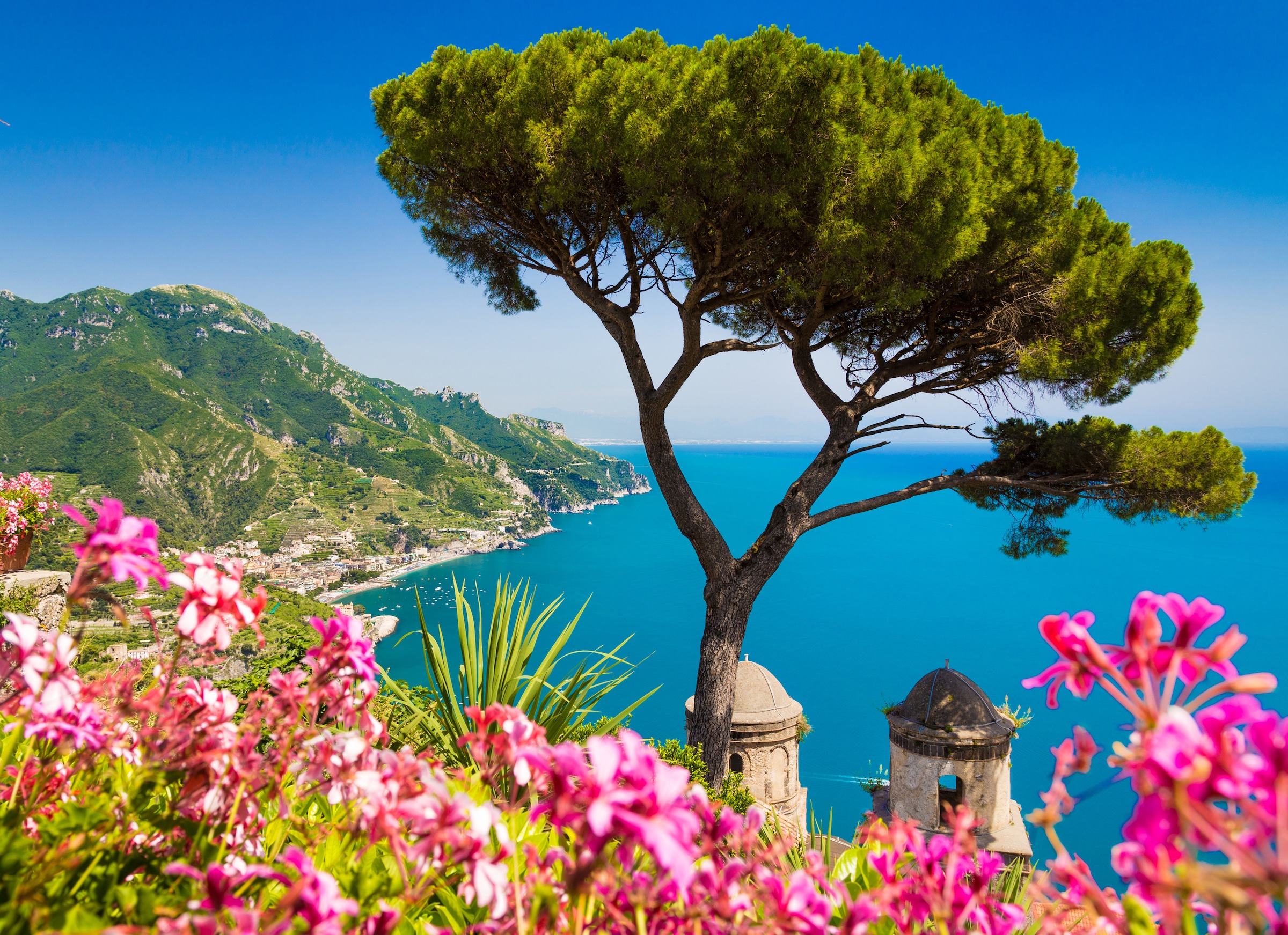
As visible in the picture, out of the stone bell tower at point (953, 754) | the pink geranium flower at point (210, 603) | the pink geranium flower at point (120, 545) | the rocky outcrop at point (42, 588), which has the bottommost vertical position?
the stone bell tower at point (953, 754)

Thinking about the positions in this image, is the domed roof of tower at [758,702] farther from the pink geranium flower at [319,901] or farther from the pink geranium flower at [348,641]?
the pink geranium flower at [319,901]

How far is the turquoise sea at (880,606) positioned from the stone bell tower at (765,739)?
8.42 meters

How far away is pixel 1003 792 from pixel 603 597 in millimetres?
41441

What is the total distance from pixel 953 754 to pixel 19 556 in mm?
8715

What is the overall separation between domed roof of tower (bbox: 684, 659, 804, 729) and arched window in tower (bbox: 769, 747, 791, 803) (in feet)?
1.51

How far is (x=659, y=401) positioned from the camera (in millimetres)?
4941

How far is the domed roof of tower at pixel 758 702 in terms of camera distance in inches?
305

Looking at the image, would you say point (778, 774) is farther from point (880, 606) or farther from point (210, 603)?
point (880, 606)

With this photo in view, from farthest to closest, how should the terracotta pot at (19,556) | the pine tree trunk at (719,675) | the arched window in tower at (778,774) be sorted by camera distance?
the arched window in tower at (778,774) → the pine tree trunk at (719,675) → the terracotta pot at (19,556)

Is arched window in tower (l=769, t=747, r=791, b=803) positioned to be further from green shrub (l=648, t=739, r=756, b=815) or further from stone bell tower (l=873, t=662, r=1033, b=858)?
green shrub (l=648, t=739, r=756, b=815)

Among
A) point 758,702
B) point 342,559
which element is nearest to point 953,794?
point 758,702

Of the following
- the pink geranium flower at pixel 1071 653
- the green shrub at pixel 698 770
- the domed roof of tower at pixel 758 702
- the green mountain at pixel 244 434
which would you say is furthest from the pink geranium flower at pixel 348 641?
the green mountain at pixel 244 434

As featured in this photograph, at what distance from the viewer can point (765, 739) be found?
7.80 meters

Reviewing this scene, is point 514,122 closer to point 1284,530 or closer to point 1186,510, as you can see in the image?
point 1186,510
